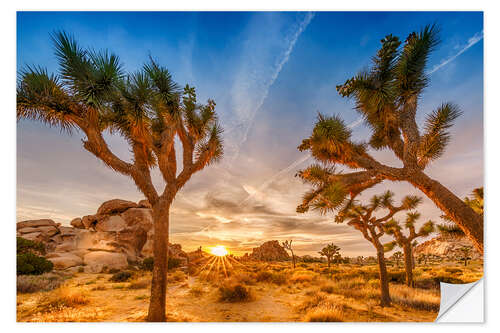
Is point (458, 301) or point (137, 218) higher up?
point (458, 301)

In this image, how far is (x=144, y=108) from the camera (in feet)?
14.6

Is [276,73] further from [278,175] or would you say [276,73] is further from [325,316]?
[325,316]

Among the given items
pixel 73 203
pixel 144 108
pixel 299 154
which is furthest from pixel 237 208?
pixel 73 203

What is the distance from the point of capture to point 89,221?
18531 mm

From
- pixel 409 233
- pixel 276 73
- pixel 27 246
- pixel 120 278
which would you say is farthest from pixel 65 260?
pixel 409 233

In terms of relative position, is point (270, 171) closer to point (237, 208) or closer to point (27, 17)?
point (237, 208)

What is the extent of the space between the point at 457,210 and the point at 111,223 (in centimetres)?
2295

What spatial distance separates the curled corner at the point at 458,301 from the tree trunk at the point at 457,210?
1311 mm

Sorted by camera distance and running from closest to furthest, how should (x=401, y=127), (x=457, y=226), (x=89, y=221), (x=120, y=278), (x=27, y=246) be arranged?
(x=401, y=127) → (x=457, y=226) → (x=120, y=278) → (x=27, y=246) → (x=89, y=221)

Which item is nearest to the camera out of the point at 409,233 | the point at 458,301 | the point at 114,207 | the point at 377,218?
the point at 458,301

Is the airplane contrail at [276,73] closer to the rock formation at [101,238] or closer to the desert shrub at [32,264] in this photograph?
the rock formation at [101,238]

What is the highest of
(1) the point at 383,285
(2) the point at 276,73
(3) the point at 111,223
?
(2) the point at 276,73

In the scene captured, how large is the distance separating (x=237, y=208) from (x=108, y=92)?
4.91 metres
